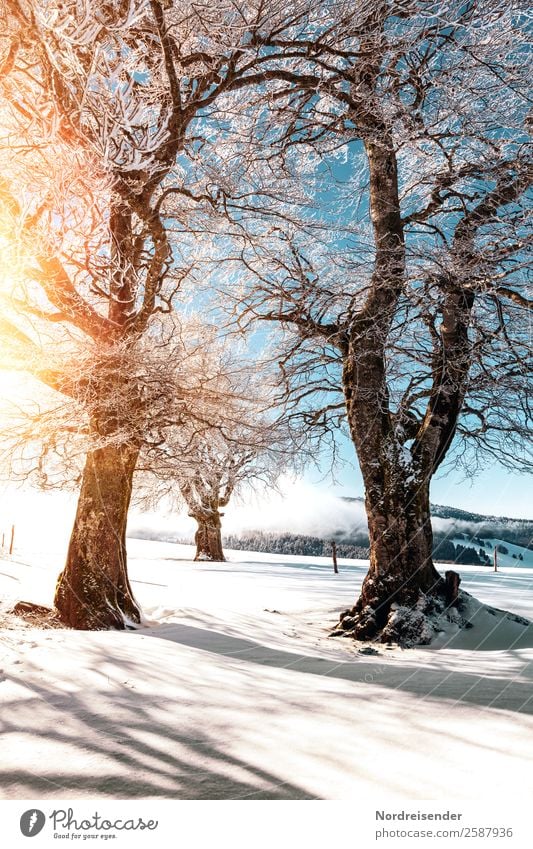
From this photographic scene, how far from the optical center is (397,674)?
11.0ft

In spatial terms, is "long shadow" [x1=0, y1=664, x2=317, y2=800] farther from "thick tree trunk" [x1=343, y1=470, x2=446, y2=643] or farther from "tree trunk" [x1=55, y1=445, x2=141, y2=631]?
"thick tree trunk" [x1=343, y1=470, x2=446, y2=643]

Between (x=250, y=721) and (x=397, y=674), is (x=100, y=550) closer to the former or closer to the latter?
(x=397, y=674)

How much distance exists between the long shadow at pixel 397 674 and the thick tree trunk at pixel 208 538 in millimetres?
15996

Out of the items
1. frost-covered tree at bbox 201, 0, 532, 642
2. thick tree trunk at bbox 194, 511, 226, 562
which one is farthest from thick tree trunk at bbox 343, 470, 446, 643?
thick tree trunk at bbox 194, 511, 226, 562

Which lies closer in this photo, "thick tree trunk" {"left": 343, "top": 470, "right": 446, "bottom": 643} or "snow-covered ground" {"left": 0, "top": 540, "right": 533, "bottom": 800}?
"snow-covered ground" {"left": 0, "top": 540, "right": 533, "bottom": 800}

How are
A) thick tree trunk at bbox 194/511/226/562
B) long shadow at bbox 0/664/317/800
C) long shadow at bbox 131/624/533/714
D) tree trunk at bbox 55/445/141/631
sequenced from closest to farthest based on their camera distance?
long shadow at bbox 0/664/317/800, long shadow at bbox 131/624/533/714, tree trunk at bbox 55/445/141/631, thick tree trunk at bbox 194/511/226/562

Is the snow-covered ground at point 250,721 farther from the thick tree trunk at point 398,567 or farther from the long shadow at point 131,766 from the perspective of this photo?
the thick tree trunk at point 398,567

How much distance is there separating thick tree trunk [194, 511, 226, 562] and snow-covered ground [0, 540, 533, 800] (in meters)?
16.5

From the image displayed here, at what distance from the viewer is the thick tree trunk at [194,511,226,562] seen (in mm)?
21000

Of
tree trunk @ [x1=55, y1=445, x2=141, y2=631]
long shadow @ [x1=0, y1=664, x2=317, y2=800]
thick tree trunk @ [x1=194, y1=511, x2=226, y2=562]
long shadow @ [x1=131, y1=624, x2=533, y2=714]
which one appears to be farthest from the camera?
thick tree trunk @ [x1=194, y1=511, x2=226, y2=562]

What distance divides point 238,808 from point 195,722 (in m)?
0.68

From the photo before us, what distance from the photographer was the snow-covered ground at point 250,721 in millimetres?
1656

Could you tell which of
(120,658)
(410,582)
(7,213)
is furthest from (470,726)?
(410,582)

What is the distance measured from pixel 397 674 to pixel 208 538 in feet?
60.7
